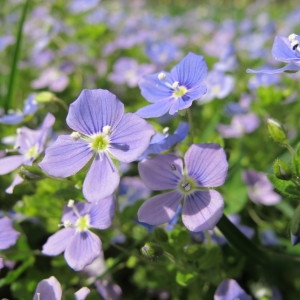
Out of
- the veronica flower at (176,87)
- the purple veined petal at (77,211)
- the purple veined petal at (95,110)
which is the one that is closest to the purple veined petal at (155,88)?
the veronica flower at (176,87)

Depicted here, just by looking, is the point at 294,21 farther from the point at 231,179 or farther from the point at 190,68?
the point at 190,68

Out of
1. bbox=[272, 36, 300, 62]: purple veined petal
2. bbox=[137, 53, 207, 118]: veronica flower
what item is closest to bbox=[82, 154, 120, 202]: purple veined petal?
bbox=[137, 53, 207, 118]: veronica flower

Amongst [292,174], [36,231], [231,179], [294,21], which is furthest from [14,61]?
[294,21]

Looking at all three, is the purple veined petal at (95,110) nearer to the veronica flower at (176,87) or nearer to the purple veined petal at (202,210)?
the veronica flower at (176,87)

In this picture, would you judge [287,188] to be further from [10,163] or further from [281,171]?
[10,163]

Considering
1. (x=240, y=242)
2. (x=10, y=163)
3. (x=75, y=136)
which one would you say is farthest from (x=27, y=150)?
(x=240, y=242)

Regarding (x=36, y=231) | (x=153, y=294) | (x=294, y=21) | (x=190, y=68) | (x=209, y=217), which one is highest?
(x=190, y=68)

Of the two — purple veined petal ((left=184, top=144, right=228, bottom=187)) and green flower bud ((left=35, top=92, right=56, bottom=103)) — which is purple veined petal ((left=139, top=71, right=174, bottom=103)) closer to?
purple veined petal ((left=184, top=144, right=228, bottom=187))
